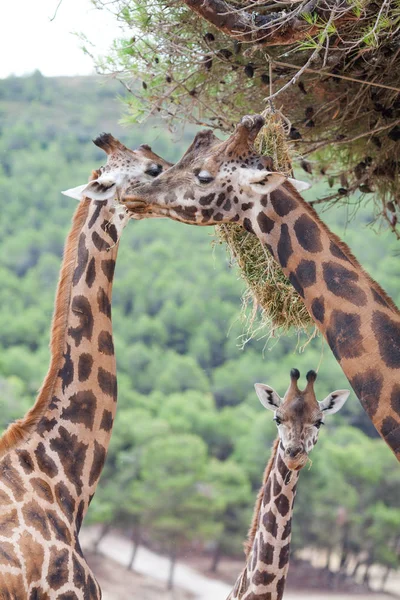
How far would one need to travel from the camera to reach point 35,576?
127 inches

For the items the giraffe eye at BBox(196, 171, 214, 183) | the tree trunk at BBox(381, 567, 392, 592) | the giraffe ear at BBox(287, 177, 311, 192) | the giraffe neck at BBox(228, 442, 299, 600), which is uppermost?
the giraffe ear at BBox(287, 177, 311, 192)

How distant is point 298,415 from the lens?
4.91 meters

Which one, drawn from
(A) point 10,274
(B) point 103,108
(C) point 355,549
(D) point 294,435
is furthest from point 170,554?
(B) point 103,108

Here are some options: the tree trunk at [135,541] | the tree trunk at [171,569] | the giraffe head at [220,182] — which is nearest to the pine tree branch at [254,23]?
the giraffe head at [220,182]

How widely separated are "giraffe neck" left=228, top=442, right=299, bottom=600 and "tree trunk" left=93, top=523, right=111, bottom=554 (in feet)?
52.7

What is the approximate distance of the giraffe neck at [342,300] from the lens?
2801 mm

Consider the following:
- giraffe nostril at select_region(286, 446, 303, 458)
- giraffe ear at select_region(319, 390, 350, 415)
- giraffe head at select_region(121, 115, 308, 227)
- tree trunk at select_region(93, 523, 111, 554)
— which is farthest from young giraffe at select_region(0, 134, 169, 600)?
tree trunk at select_region(93, 523, 111, 554)

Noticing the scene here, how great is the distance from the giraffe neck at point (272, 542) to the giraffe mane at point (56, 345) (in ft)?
5.43

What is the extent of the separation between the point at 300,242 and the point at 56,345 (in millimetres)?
1328

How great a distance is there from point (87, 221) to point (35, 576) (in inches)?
65.1

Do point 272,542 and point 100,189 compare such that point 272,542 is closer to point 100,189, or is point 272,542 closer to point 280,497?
point 280,497

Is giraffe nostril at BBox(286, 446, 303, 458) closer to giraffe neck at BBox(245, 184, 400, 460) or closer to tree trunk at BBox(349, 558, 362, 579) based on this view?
giraffe neck at BBox(245, 184, 400, 460)

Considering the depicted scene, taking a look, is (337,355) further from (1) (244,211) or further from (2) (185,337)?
(2) (185,337)

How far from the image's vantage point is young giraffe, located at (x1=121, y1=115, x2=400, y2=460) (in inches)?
111
